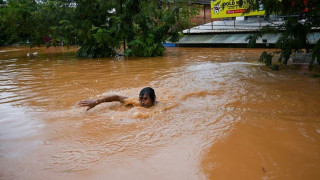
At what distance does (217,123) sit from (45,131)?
2.64m

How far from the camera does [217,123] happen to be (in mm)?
4070

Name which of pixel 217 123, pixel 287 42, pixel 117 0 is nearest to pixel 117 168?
pixel 217 123

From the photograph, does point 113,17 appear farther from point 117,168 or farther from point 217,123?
point 117,168

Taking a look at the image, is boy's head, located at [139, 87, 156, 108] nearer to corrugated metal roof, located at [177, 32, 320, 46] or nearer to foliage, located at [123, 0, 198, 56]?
foliage, located at [123, 0, 198, 56]

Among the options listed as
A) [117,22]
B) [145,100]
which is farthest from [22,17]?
[145,100]

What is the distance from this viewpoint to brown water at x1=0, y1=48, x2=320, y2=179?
2781 mm

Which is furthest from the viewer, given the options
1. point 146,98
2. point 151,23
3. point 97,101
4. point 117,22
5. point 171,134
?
point 151,23

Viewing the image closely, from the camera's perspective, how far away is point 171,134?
371 centimetres

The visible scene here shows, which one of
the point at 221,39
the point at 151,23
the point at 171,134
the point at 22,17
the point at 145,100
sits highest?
the point at 22,17

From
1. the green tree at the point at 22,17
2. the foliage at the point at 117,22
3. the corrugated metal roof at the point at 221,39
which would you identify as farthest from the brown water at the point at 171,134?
Result: the green tree at the point at 22,17

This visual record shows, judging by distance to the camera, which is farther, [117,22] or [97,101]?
[117,22]

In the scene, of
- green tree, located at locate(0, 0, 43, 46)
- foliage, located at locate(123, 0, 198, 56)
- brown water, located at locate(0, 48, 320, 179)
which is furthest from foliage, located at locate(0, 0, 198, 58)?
brown water, located at locate(0, 48, 320, 179)

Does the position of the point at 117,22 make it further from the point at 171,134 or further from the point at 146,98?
the point at 171,134

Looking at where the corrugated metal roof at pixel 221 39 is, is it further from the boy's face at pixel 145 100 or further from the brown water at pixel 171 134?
the boy's face at pixel 145 100
